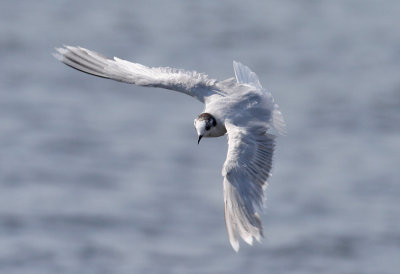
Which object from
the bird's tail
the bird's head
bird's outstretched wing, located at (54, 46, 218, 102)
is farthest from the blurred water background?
the bird's tail

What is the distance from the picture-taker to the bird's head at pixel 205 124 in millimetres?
9000

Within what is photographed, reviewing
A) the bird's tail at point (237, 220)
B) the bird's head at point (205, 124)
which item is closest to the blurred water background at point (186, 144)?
the bird's head at point (205, 124)

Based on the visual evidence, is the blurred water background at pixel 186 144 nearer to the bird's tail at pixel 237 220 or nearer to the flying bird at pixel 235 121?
the flying bird at pixel 235 121

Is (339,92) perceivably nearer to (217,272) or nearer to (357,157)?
(357,157)

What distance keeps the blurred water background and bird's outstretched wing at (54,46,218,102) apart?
18.5ft

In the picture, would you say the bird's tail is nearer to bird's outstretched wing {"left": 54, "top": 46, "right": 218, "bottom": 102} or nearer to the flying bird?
the flying bird

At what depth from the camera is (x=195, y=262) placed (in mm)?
15773

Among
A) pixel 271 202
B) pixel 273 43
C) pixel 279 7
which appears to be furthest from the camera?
pixel 279 7

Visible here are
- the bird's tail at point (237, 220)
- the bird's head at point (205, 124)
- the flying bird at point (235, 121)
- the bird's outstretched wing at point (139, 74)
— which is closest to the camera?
the bird's tail at point (237, 220)

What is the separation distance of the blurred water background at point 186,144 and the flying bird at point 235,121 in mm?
5717

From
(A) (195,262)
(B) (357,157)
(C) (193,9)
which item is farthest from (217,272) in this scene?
(C) (193,9)

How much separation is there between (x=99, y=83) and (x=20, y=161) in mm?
3132

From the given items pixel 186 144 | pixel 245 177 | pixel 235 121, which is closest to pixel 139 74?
pixel 235 121

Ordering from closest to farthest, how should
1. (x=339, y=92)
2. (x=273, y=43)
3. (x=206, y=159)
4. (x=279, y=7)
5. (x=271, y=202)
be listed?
(x=271, y=202)
(x=206, y=159)
(x=339, y=92)
(x=273, y=43)
(x=279, y=7)
